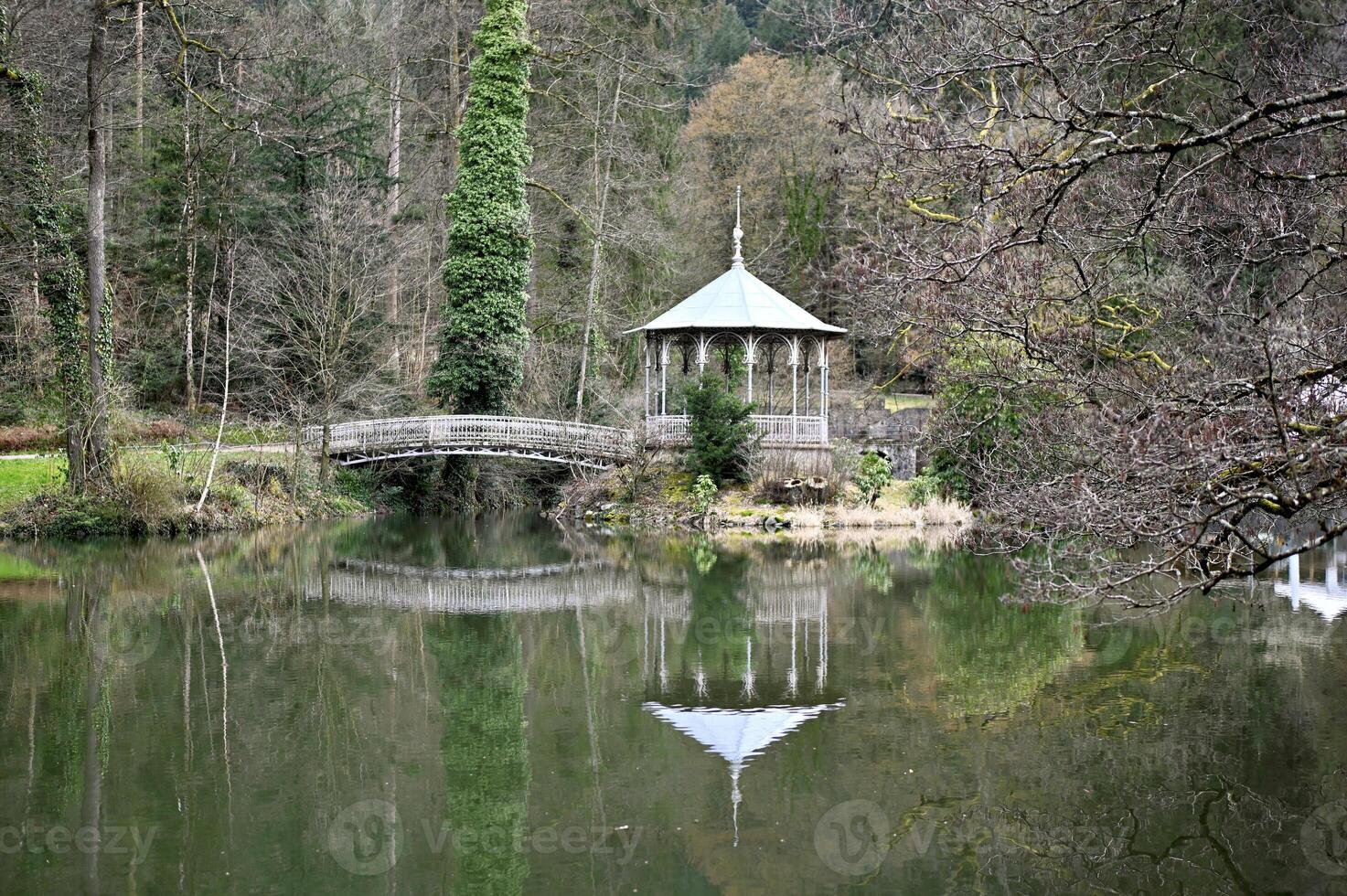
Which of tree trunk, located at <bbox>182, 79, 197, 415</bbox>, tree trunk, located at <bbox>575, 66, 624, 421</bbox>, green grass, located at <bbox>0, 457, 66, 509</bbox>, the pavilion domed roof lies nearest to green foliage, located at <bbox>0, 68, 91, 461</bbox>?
green grass, located at <bbox>0, 457, 66, 509</bbox>

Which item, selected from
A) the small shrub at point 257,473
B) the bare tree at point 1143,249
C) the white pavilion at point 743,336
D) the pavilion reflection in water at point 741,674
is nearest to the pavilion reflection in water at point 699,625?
the pavilion reflection in water at point 741,674

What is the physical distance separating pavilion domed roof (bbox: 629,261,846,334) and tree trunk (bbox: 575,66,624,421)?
336cm

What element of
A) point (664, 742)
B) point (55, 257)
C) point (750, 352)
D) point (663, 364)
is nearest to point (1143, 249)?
point (664, 742)

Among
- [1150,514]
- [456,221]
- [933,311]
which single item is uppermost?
[456,221]

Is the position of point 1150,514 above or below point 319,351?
below

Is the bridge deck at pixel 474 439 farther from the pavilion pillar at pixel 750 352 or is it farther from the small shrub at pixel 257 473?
the pavilion pillar at pixel 750 352

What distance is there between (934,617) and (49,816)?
348 inches

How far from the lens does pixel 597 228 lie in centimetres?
3012

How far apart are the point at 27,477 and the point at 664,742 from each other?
55.2ft

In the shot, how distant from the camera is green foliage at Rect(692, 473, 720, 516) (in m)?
24.0

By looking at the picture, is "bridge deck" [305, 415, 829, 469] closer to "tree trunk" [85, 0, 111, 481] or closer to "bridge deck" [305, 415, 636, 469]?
"bridge deck" [305, 415, 636, 469]

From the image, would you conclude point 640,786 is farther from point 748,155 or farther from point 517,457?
point 748,155

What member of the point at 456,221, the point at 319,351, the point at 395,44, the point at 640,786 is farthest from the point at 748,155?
the point at 640,786

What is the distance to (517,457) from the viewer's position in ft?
87.1
